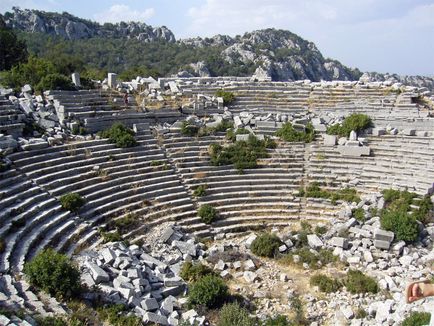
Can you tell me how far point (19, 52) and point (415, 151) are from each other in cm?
2674

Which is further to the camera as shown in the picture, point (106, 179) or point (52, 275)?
point (106, 179)

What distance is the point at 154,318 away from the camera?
10492 mm

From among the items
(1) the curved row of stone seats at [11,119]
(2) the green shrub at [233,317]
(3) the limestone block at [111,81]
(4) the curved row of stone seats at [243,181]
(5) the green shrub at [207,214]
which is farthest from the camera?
(3) the limestone block at [111,81]

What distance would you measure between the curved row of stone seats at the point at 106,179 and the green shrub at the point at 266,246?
325 centimetres

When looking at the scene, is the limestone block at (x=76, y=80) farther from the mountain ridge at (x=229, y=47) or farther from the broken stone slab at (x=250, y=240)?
the mountain ridge at (x=229, y=47)

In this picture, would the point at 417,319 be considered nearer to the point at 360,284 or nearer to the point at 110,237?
the point at 360,284

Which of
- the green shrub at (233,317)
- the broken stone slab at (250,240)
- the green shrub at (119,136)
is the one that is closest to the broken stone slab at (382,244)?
the broken stone slab at (250,240)

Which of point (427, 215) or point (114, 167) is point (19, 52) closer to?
point (114, 167)

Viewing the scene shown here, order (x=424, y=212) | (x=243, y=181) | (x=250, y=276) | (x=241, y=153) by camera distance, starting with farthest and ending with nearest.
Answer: (x=241, y=153) → (x=243, y=181) → (x=424, y=212) → (x=250, y=276)

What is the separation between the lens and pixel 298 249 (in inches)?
604

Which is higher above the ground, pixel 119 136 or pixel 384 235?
pixel 119 136

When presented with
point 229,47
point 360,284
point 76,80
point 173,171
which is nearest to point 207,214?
point 173,171

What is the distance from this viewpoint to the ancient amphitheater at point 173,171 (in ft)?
47.8

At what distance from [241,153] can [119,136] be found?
5594 mm
